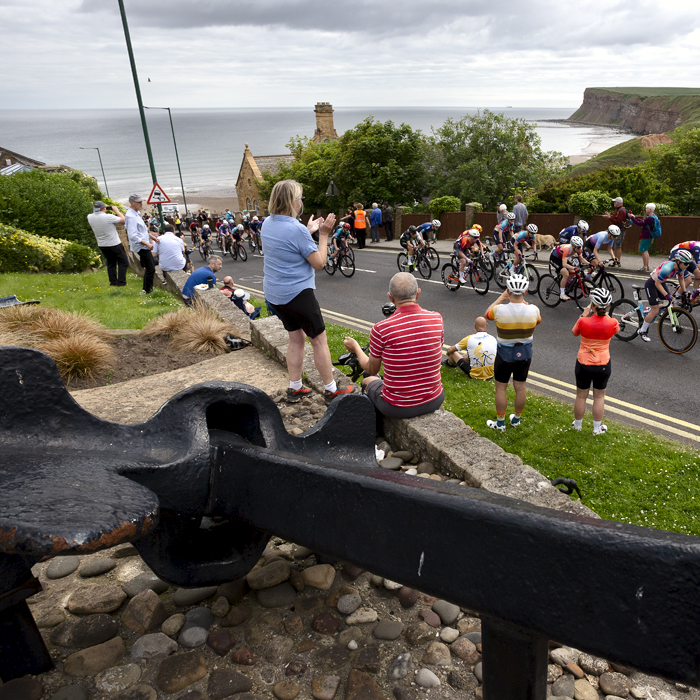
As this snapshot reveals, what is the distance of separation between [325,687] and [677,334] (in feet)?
29.7

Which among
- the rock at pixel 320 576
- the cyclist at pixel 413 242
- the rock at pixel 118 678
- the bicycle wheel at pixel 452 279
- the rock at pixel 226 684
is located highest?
the rock at pixel 118 678

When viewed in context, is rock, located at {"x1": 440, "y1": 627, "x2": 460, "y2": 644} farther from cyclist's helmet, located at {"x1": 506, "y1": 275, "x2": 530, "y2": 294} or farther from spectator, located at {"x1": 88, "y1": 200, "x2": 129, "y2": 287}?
spectator, located at {"x1": 88, "y1": 200, "x2": 129, "y2": 287}

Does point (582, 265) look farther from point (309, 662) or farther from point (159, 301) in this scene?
point (309, 662)

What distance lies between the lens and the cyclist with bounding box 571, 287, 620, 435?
5590mm

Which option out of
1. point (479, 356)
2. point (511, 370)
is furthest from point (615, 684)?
point (479, 356)

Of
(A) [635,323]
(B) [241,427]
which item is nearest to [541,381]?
(A) [635,323]

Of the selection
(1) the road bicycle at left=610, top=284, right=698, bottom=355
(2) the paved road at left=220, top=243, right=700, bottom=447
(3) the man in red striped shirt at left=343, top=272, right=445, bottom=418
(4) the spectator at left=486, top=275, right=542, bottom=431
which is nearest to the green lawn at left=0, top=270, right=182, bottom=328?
(2) the paved road at left=220, top=243, right=700, bottom=447

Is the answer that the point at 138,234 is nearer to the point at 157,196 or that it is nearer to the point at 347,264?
the point at 347,264

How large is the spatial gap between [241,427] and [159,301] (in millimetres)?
10296

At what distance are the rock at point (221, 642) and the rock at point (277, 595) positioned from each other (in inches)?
8.5

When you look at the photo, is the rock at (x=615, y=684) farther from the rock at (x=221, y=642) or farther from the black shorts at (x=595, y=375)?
the black shorts at (x=595, y=375)

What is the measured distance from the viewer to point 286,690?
1938 millimetres

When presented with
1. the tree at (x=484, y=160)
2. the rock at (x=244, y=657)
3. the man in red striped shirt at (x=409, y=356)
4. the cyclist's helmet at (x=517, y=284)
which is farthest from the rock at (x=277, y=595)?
the tree at (x=484, y=160)

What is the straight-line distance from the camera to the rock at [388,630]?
2.21 metres
